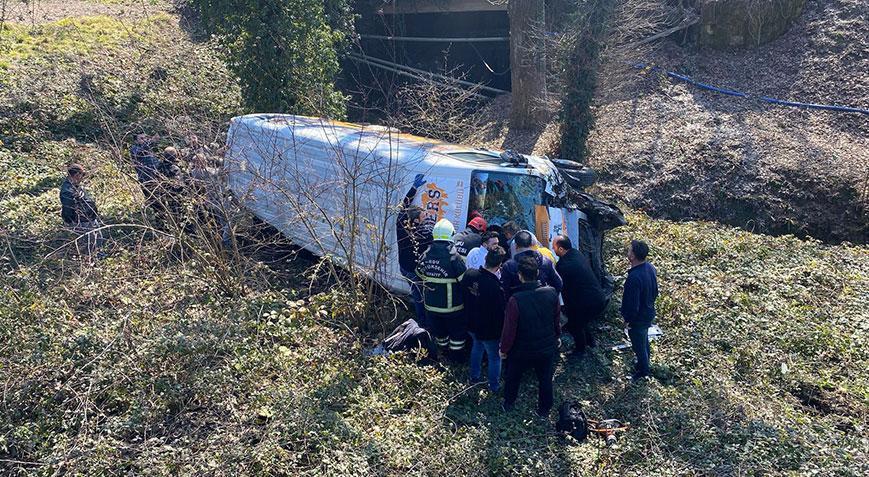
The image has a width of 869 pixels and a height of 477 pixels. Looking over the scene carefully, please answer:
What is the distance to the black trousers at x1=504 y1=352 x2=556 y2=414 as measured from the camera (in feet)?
17.8

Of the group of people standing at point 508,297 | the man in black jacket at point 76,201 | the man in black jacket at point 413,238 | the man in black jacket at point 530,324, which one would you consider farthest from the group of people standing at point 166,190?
the man in black jacket at point 530,324

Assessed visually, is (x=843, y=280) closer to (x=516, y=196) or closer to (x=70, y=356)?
(x=516, y=196)

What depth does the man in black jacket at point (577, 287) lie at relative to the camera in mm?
6312

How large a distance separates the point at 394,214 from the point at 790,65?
11.7m

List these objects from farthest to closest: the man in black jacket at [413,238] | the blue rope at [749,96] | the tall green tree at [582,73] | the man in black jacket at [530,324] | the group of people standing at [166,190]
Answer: the blue rope at [749,96] → the tall green tree at [582,73] → the man in black jacket at [413,238] → the group of people standing at [166,190] → the man in black jacket at [530,324]

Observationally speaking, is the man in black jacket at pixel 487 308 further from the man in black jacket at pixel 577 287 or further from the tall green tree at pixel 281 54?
the tall green tree at pixel 281 54

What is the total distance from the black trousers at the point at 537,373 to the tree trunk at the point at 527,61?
915cm

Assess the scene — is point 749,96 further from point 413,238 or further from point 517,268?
point 517,268

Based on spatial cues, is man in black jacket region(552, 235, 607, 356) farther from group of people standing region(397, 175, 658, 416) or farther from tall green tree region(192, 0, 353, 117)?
tall green tree region(192, 0, 353, 117)

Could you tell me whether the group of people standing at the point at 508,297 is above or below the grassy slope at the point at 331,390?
above

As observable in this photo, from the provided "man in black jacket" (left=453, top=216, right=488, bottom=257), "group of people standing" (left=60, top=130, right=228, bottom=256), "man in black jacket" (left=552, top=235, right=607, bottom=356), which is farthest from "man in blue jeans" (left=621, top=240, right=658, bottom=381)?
"group of people standing" (left=60, top=130, right=228, bottom=256)

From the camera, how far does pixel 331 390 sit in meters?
5.59

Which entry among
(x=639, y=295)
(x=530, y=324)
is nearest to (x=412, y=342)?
(x=530, y=324)

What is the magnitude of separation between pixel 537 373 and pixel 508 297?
722 millimetres
